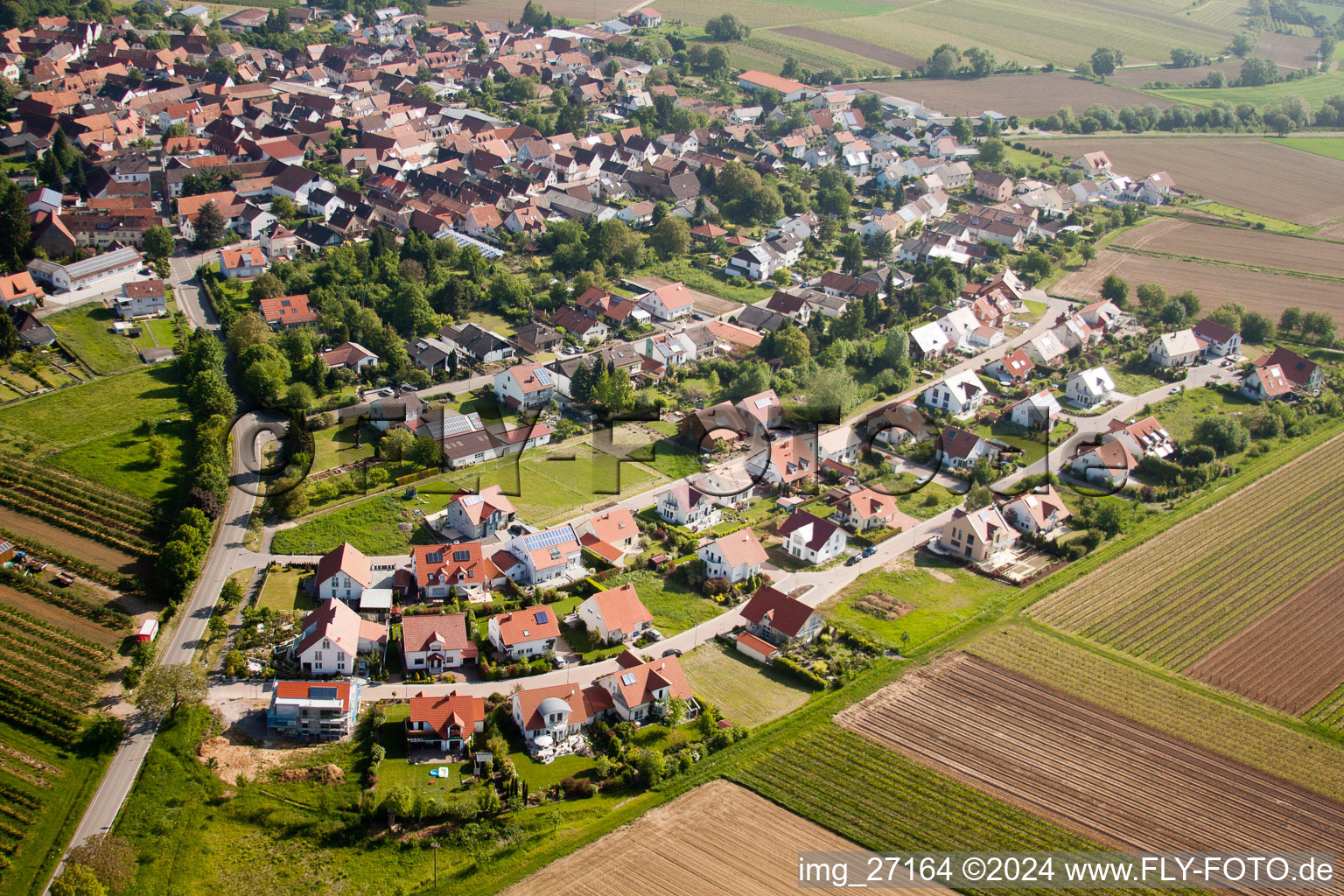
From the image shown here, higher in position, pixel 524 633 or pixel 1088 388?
pixel 1088 388

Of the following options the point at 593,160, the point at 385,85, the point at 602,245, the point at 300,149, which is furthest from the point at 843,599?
the point at 385,85

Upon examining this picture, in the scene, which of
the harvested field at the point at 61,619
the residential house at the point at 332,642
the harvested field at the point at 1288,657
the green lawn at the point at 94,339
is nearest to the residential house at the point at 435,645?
the residential house at the point at 332,642

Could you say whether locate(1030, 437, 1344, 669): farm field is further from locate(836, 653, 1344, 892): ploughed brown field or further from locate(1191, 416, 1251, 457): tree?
locate(836, 653, 1344, 892): ploughed brown field

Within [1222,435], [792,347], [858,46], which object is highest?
[858,46]

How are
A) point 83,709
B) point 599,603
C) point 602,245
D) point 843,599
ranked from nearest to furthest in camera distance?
point 83,709, point 599,603, point 843,599, point 602,245

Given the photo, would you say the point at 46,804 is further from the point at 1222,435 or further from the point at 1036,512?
the point at 1222,435

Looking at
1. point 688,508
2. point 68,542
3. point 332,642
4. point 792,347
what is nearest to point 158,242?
point 68,542

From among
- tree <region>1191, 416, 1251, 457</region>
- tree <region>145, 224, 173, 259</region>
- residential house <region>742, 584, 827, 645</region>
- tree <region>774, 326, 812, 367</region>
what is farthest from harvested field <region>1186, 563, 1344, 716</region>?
tree <region>145, 224, 173, 259</region>

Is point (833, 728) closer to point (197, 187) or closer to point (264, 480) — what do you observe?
point (264, 480)
